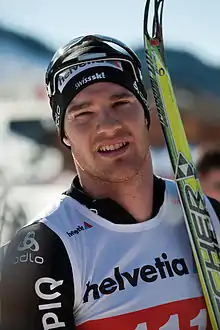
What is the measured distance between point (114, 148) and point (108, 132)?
1.8 inches

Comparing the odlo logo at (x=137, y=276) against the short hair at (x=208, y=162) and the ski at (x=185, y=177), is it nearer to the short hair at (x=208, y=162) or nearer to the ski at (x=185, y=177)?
the ski at (x=185, y=177)

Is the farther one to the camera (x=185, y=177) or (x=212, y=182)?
(x=212, y=182)

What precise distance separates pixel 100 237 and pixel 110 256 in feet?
0.18

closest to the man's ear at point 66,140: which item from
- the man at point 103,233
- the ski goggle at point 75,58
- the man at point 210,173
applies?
the man at point 103,233

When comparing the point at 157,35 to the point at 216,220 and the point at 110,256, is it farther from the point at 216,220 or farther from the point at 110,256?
the point at 110,256

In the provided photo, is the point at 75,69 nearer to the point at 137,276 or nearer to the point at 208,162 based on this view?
the point at 137,276

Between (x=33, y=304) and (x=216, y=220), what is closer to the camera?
(x=33, y=304)

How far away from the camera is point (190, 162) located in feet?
5.69

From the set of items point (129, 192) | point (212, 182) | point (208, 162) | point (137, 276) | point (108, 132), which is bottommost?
point (137, 276)

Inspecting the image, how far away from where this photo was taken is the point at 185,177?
1.68 m

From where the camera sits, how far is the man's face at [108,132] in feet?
4.69

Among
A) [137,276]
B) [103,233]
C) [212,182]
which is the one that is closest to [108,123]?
[103,233]

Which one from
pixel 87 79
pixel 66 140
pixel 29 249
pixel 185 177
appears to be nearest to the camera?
pixel 29 249

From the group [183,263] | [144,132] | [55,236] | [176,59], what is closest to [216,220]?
[183,263]
